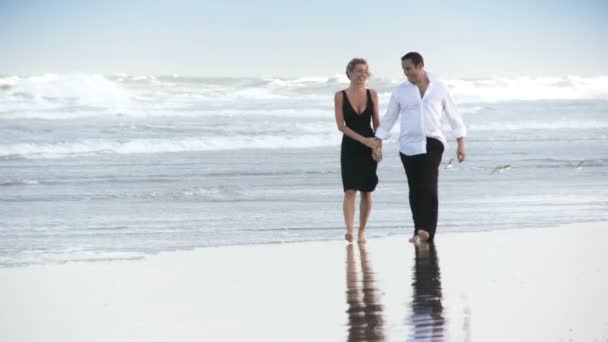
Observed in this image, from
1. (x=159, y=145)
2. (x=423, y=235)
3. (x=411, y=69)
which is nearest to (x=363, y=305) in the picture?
(x=423, y=235)

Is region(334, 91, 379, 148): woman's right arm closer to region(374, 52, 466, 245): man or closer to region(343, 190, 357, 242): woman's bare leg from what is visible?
region(374, 52, 466, 245): man

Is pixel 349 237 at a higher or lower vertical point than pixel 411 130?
lower

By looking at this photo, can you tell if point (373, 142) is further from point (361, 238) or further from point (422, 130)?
point (361, 238)

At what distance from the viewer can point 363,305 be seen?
19.9 feet

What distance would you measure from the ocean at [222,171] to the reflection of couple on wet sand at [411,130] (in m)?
0.76

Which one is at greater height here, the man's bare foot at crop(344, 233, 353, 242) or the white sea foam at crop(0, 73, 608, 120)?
the white sea foam at crop(0, 73, 608, 120)

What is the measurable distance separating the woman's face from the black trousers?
0.68 metres

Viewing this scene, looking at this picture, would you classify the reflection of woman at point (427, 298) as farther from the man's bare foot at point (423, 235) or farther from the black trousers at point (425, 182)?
the black trousers at point (425, 182)

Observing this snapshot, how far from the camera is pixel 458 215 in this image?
1076cm

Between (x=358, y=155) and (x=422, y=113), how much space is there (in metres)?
0.81

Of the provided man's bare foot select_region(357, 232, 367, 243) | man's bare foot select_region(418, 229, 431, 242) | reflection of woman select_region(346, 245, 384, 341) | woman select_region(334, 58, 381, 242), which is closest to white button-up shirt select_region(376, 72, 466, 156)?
woman select_region(334, 58, 381, 242)

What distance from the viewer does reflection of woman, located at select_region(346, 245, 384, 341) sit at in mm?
5348

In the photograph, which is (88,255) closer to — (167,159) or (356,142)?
(356,142)

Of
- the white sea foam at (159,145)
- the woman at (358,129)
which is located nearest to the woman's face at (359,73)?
the woman at (358,129)
